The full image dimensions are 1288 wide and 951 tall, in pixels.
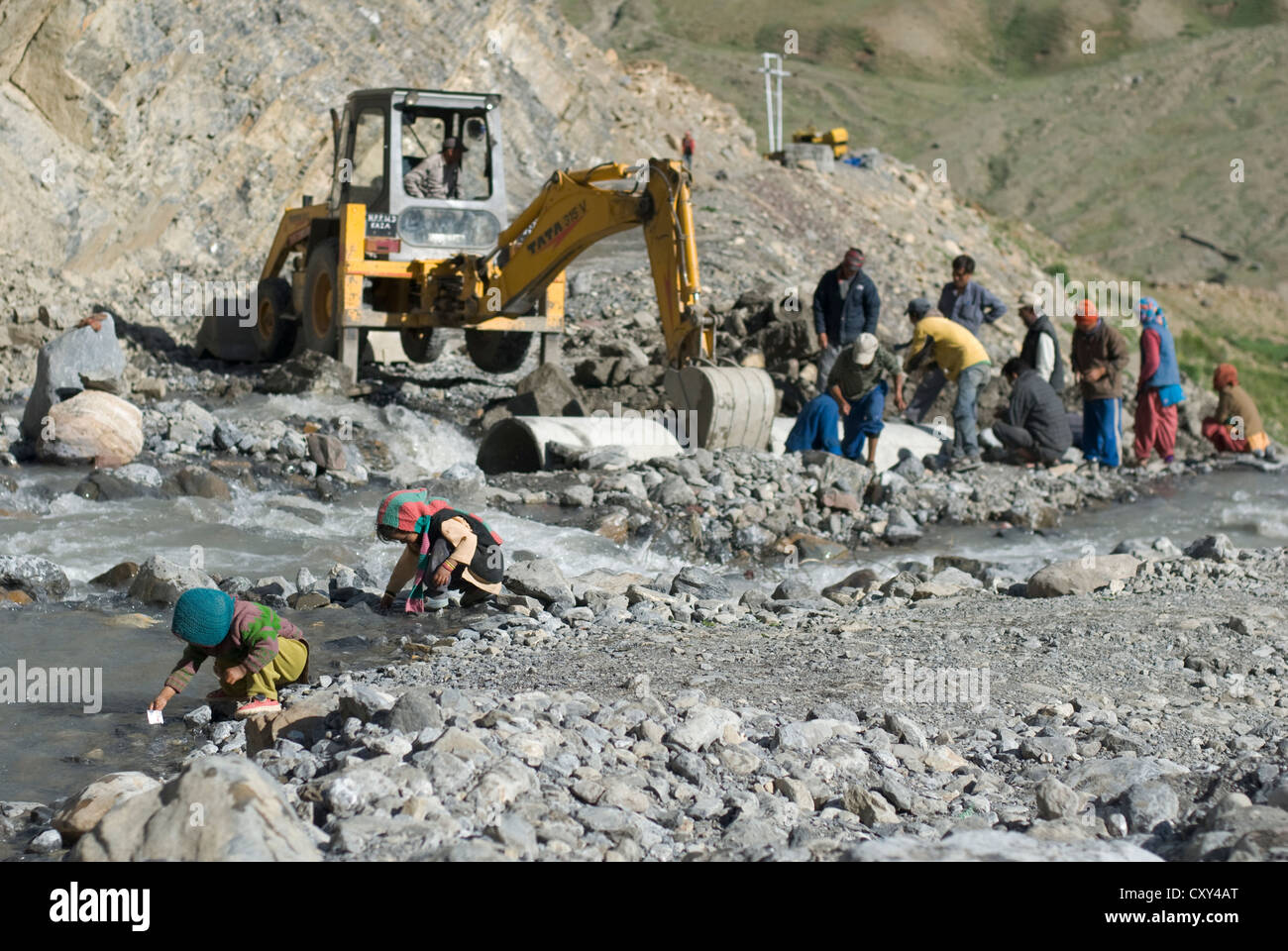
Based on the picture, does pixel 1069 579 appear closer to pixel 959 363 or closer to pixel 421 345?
pixel 959 363

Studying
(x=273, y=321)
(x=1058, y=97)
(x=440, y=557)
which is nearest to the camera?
(x=440, y=557)

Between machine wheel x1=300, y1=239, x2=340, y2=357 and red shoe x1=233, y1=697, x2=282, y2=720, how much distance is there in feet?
26.9

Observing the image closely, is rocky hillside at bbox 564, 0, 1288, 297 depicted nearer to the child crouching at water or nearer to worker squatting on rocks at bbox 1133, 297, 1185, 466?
worker squatting on rocks at bbox 1133, 297, 1185, 466

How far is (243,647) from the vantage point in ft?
16.5

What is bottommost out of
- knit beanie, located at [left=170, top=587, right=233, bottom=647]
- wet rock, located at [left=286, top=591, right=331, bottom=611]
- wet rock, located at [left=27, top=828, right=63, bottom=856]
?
wet rock, located at [left=27, top=828, right=63, bottom=856]

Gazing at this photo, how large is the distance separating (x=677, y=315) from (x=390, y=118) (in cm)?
369

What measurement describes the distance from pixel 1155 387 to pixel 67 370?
29.3ft

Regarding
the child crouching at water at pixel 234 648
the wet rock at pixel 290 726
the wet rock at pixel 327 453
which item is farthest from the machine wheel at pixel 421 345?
the wet rock at pixel 290 726

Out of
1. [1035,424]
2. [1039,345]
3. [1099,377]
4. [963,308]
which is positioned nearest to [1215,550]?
[1035,424]

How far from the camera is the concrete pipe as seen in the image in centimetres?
1059

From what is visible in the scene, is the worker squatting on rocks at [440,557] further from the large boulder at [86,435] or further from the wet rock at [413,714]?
the large boulder at [86,435]

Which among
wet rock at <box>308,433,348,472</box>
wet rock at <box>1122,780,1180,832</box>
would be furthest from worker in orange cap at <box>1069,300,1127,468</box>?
wet rock at <box>1122,780,1180,832</box>
